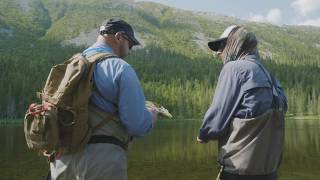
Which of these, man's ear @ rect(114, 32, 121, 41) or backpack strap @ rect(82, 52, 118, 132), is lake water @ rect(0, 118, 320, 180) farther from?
backpack strap @ rect(82, 52, 118, 132)

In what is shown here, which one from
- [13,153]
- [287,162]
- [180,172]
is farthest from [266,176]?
[13,153]

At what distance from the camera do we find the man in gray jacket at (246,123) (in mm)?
6172

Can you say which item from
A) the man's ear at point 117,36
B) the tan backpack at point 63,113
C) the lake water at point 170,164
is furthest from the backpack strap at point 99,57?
the lake water at point 170,164

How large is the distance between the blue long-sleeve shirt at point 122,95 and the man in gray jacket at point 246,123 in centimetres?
92

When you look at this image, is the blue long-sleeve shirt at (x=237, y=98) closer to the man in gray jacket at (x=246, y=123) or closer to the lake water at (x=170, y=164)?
the man in gray jacket at (x=246, y=123)

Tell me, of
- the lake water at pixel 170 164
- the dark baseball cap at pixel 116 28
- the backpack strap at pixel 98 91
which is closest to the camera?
the backpack strap at pixel 98 91

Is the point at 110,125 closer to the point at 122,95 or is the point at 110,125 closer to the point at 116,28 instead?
the point at 122,95

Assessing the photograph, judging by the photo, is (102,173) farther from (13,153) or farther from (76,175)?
(13,153)

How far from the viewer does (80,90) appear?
5.90m

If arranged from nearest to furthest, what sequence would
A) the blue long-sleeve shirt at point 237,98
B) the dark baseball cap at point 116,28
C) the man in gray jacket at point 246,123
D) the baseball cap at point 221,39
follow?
the man in gray jacket at point 246,123, the blue long-sleeve shirt at point 237,98, the dark baseball cap at point 116,28, the baseball cap at point 221,39

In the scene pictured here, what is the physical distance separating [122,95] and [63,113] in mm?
742

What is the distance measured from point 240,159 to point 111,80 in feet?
6.22

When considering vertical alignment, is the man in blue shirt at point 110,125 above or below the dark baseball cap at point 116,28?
below

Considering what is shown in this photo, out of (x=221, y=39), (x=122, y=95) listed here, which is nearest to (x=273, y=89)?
(x=221, y=39)
